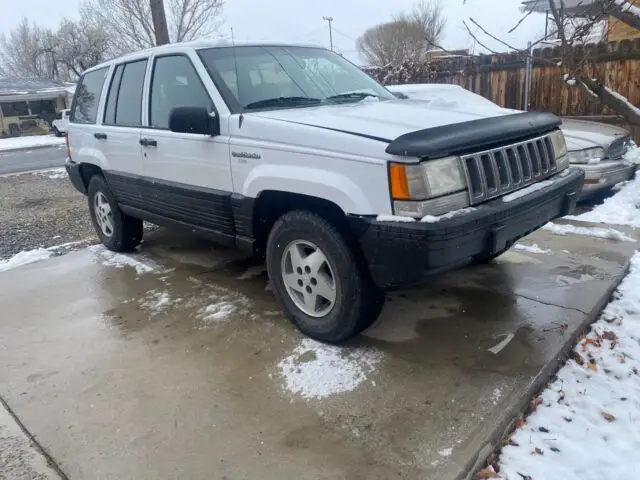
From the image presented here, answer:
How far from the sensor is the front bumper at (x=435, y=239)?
2703 mm

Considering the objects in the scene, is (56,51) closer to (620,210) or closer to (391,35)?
(391,35)

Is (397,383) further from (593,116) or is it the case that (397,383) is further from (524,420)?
(593,116)

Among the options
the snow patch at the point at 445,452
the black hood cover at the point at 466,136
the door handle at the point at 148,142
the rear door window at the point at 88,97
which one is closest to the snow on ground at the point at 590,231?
the black hood cover at the point at 466,136

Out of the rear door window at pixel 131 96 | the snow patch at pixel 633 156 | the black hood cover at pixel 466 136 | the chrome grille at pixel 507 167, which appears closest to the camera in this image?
the black hood cover at pixel 466 136

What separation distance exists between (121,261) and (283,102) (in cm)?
270

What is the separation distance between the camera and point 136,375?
10.5 feet

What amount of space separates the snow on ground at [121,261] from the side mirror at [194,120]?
6.21ft

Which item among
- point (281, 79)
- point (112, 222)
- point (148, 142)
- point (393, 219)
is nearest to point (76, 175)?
point (112, 222)

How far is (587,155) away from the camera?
6461mm

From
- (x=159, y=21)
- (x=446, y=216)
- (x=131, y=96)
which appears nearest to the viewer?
(x=446, y=216)

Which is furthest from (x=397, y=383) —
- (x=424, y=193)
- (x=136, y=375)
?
(x=136, y=375)

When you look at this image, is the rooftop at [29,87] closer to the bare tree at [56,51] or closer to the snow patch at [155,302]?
the bare tree at [56,51]

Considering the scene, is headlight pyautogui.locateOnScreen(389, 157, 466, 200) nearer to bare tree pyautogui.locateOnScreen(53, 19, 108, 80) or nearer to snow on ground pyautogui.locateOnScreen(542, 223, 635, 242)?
snow on ground pyautogui.locateOnScreen(542, 223, 635, 242)

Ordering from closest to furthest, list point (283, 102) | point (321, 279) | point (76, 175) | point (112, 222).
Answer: point (321, 279) < point (283, 102) < point (112, 222) < point (76, 175)
